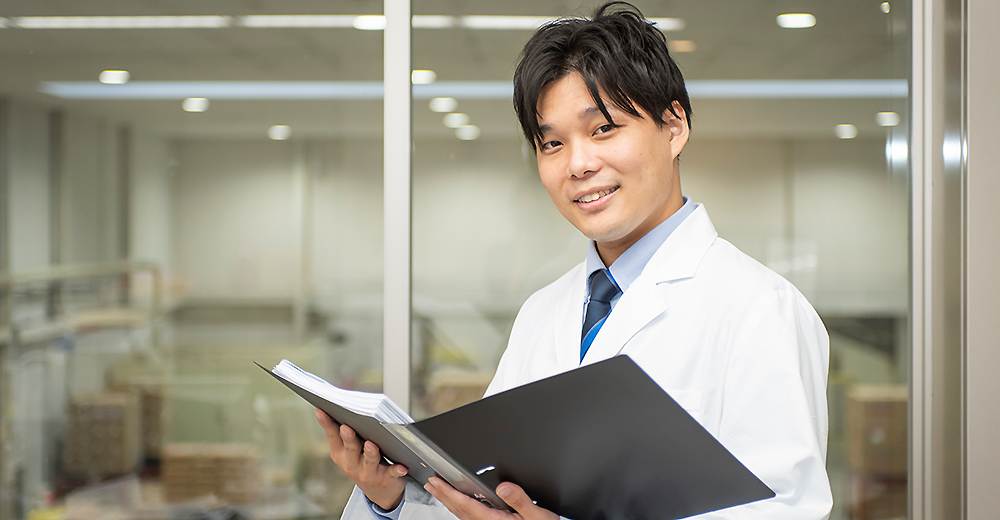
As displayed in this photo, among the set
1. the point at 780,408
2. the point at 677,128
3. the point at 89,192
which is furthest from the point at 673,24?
the point at 89,192

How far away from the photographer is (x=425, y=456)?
70 centimetres

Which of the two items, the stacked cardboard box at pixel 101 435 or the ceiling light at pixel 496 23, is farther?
the stacked cardboard box at pixel 101 435

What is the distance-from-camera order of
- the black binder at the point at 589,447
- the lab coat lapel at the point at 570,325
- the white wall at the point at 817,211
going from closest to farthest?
the black binder at the point at 589,447
the lab coat lapel at the point at 570,325
the white wall at the point at 817,211

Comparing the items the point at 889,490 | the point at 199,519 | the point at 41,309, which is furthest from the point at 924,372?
the point at 41,309

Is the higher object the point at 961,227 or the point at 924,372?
the point at 961,227

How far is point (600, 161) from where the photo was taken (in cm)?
83

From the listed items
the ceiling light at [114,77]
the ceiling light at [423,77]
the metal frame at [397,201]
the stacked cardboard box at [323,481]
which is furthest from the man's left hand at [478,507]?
the ceiling light at [114,77]

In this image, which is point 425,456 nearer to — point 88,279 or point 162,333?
point 162,333

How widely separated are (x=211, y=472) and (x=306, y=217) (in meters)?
0.72

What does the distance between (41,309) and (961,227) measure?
7.64 feet

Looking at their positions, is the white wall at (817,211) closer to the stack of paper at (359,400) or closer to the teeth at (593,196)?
the teeth at (593,196)

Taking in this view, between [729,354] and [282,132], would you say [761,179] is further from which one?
[282,132]

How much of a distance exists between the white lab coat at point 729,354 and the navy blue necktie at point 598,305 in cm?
1

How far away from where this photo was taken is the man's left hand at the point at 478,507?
71 centimetres
